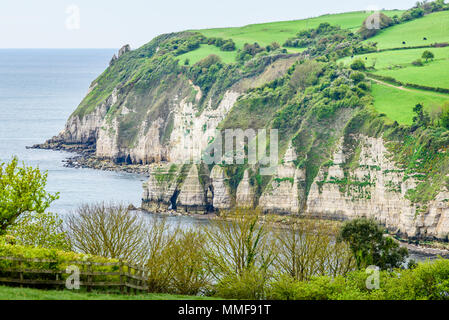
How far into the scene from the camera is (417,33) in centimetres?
16775

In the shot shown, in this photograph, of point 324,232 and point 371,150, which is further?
point 371,150

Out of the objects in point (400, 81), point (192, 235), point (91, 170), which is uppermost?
point (400, 81)

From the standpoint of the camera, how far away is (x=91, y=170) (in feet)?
522

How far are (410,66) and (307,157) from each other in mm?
34000

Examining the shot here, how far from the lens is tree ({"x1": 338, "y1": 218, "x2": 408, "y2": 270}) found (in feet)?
202

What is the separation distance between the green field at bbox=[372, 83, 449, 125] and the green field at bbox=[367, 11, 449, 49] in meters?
34.2

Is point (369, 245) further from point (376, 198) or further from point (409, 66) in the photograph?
point (409, 66)

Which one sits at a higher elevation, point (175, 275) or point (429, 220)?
point (175, 275)

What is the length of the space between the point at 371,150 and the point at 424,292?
68.4m

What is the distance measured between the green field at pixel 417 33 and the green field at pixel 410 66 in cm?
828

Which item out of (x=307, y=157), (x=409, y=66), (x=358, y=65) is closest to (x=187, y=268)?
(x=307, y=157)
